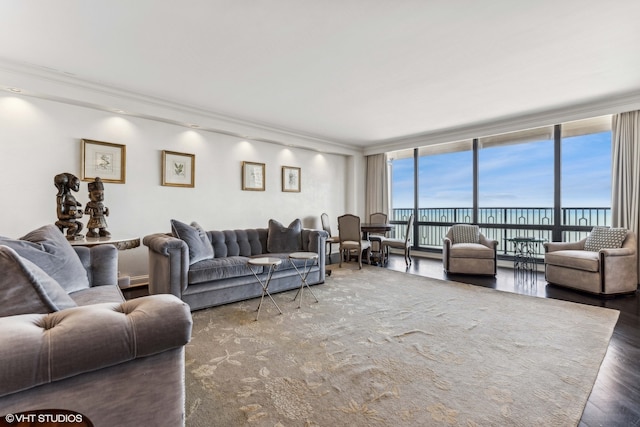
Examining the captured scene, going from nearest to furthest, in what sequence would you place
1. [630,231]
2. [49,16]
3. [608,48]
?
[49,16] < [608,48] < [630,231]

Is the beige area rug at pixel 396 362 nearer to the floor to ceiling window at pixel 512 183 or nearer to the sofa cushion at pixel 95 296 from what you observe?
the sofa cushion at pixel 95 296

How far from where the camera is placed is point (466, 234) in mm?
5332

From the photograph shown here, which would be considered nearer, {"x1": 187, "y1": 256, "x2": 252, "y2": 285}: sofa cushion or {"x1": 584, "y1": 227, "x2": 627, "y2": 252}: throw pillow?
{"x1": 187, "y1": 256, "x2": 252, "y2": 285}: sofa cushion

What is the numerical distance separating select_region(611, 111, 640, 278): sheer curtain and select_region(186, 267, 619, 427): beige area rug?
1.93m

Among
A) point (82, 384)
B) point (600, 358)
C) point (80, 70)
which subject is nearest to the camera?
point (82, 384)

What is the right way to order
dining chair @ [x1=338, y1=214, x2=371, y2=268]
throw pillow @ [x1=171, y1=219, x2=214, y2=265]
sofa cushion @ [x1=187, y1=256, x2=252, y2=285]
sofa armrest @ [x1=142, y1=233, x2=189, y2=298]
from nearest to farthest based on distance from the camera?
1. sofa armrest @ [x1=142, y1=233, x2=189, y2=298]
2. sofa cushion @ [x1=187, y1=256, x2=252, y2=285]
3. throw pillow @ [x1=171, y1=219, x2=214, y2=265]
4. dining chair @ [x1=338, y1=214, x2=371, y2=268]

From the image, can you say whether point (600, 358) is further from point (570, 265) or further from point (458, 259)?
point (458, 259)

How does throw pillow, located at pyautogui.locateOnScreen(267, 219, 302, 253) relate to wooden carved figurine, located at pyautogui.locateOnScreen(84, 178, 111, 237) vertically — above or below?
below

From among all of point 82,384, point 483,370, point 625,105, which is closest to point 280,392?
point 82,384

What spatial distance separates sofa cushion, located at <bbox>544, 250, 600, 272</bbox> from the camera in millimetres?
3773

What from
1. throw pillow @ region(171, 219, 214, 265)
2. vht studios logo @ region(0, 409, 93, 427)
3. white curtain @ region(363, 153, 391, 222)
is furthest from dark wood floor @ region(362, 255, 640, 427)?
throw pillow @ region(171, 219, 214, 265)

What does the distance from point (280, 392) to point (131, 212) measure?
3634mm

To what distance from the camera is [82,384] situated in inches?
40.6

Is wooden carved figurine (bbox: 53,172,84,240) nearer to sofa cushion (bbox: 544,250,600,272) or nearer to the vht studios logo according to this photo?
the vht studios logo
